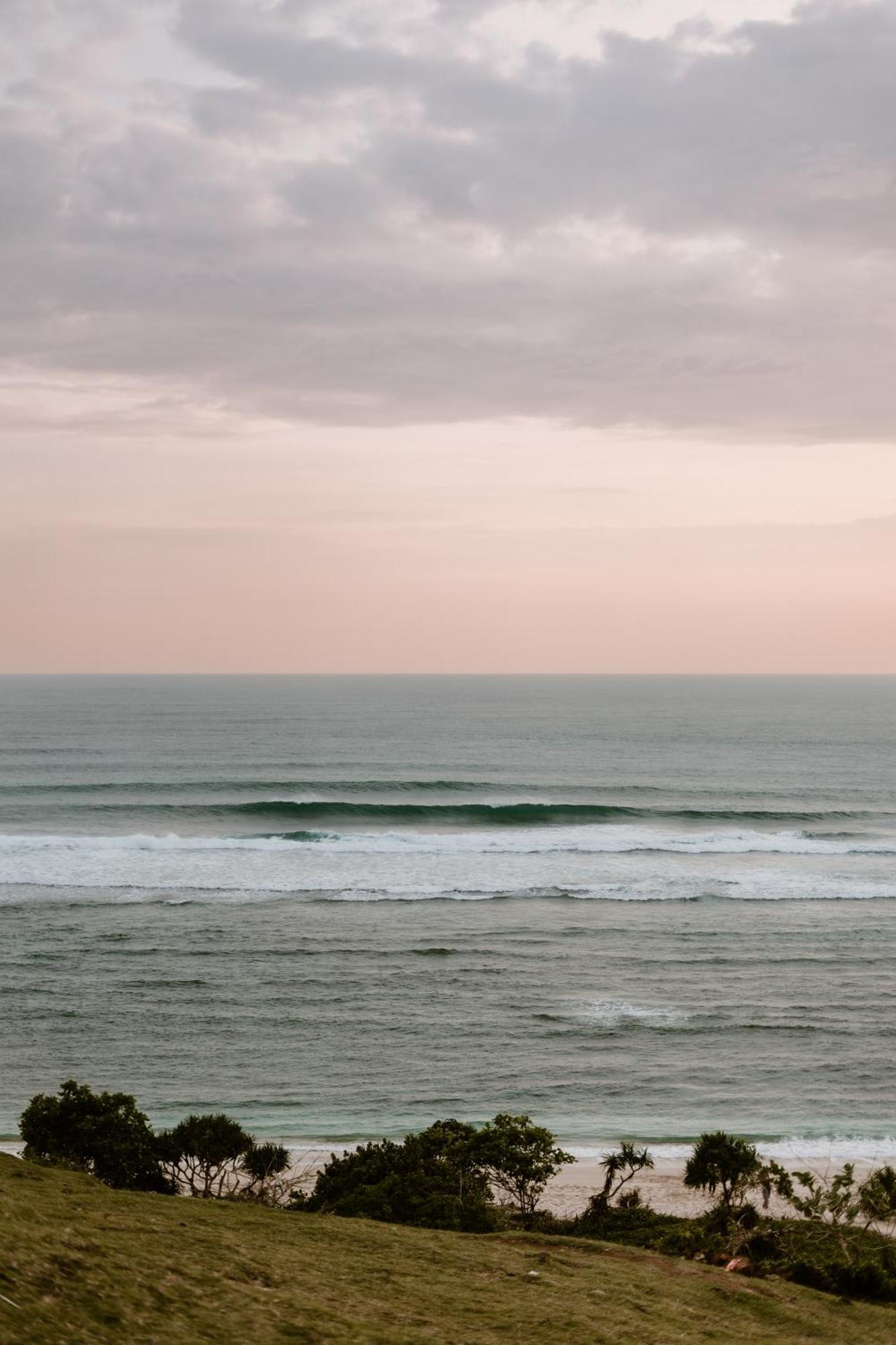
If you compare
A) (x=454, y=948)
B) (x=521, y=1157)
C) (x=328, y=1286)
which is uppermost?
(x=454, y=948)

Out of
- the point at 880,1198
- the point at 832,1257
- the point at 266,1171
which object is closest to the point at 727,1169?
the point at 832,1257

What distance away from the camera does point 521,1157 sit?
65.8 ft

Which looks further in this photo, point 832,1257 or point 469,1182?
point 469,1182

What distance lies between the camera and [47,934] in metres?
40.1

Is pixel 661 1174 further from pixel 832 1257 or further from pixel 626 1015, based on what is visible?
pixel 626 1015

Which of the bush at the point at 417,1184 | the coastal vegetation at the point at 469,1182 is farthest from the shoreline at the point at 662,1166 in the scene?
the bush at the point at 417,1184

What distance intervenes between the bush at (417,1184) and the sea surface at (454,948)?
5065 millimetres

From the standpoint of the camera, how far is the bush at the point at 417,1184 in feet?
61.8

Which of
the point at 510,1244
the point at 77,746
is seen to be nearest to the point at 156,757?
the point at 77,746

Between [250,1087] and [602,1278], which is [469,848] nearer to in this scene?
[250,1087]

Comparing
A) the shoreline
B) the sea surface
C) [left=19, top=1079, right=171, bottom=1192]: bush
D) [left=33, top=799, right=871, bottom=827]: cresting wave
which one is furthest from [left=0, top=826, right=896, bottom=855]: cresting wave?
[left=19, top=1079, right=171, bottom=1192]: bush

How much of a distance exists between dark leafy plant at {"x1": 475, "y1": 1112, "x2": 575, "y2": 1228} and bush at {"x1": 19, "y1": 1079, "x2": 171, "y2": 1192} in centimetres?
642

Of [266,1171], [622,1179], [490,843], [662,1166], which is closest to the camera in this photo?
[266,1171]

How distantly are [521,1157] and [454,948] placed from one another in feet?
64.1
